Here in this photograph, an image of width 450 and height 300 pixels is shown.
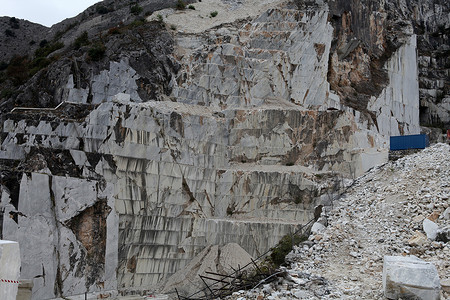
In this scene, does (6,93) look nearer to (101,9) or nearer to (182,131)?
(182,131)

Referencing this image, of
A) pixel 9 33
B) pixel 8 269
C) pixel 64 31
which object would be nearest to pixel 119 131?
pixel 8 269

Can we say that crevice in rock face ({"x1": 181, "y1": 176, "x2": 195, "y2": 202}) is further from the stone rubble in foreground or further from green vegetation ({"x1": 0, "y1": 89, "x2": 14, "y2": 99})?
green vegetation ({"x1": 0, "y1": 89, "x2": 14, "y2": 99})

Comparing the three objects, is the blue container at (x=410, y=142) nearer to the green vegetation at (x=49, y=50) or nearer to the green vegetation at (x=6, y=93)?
the green vegetation at (x=6, y=93)

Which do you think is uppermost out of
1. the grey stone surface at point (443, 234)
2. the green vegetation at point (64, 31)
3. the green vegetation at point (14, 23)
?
the green vegetation at point (14, 23)

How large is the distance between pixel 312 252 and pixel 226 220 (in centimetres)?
1231

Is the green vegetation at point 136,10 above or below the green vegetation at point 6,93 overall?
above

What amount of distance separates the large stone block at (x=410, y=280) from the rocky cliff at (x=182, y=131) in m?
11.6

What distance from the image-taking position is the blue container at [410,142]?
25322 millimetres

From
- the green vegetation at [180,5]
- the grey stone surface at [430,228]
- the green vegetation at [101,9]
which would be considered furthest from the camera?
the green vegetation at [101,9]

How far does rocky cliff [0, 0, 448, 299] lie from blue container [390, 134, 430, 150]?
253cm

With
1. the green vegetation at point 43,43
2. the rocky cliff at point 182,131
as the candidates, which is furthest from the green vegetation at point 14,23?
the rocky cliff at point 182,131

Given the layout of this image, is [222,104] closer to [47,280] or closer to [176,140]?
[176,140]

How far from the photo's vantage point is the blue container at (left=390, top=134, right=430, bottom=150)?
25322 millimetres

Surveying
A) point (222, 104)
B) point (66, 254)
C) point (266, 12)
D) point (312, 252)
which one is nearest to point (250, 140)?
point (222, 104)
